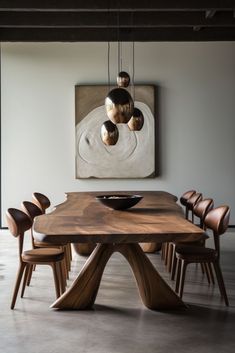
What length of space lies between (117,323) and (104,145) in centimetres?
452

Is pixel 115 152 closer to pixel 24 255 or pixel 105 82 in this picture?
pixel 105 82

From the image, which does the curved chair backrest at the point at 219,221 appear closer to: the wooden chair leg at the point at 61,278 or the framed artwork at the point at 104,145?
the wooden chair leg at the point at 61,278

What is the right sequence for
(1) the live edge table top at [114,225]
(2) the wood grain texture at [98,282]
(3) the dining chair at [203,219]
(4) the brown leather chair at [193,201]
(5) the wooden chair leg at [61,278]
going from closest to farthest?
(1) the live edge table top at [114,225], (2) the wood grain texture at [98,282], (5) the wooden chair leg at [61,278], (3) the dining chair at [203,219], (4) the brown leather chair at [193,201]

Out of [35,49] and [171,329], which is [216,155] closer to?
[35,49]

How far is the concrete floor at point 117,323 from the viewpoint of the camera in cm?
325

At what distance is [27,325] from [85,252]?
2417 mm

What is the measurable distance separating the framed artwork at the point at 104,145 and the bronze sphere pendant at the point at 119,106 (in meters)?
3.69

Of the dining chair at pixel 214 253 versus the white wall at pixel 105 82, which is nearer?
the dining chair at pixel 214 253

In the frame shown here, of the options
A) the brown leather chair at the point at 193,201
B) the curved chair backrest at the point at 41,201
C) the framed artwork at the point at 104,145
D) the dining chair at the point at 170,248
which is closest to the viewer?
the dining chair at the point at 170,248

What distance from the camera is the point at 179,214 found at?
4238mm

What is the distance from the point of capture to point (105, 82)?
7969 mm

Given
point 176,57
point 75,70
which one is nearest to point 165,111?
point 176,57
